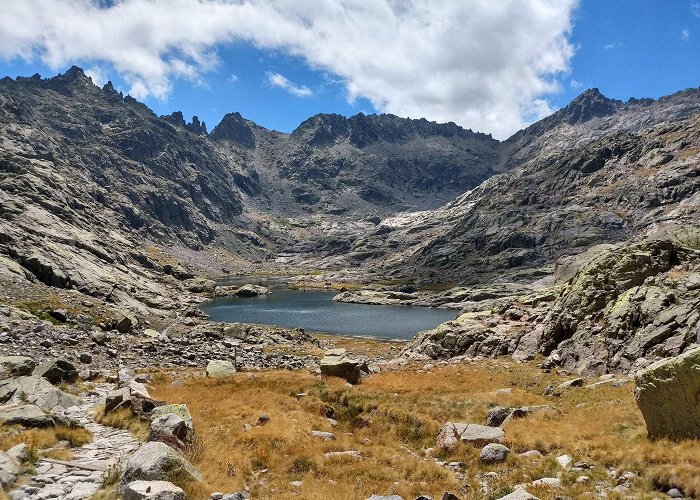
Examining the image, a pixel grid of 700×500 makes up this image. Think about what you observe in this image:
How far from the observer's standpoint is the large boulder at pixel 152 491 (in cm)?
1082

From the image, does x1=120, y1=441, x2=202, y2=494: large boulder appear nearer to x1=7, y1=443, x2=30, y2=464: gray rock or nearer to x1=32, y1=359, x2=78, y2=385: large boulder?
x1=7, y1=443, x2=30, y2=464: gray rock

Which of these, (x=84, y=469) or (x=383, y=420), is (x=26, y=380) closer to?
(x=84, y=469)

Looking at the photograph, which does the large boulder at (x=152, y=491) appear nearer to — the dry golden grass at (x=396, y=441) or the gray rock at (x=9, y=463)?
the dry golden grass at (x=396, y=441)

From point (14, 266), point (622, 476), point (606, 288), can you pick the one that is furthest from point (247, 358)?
point (14, 266)

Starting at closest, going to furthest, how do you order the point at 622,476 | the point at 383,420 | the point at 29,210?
the point at 622,476 < the point at 383,420 < the point at 29,210

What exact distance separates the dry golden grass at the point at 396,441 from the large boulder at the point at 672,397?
2.63 feet

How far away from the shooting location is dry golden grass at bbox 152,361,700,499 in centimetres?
1416

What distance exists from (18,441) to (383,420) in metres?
15.4

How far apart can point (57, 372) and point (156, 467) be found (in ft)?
68.8

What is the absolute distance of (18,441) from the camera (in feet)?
49.8

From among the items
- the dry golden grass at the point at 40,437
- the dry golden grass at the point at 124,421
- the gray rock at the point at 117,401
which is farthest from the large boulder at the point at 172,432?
the gray rock at the point at 117,401

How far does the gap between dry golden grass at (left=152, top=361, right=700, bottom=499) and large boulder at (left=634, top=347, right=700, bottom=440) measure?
0.80 metres

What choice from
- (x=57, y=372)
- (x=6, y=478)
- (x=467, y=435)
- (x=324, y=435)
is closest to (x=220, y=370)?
(x=57, y=372)

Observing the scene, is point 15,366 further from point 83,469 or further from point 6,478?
point 6,478
